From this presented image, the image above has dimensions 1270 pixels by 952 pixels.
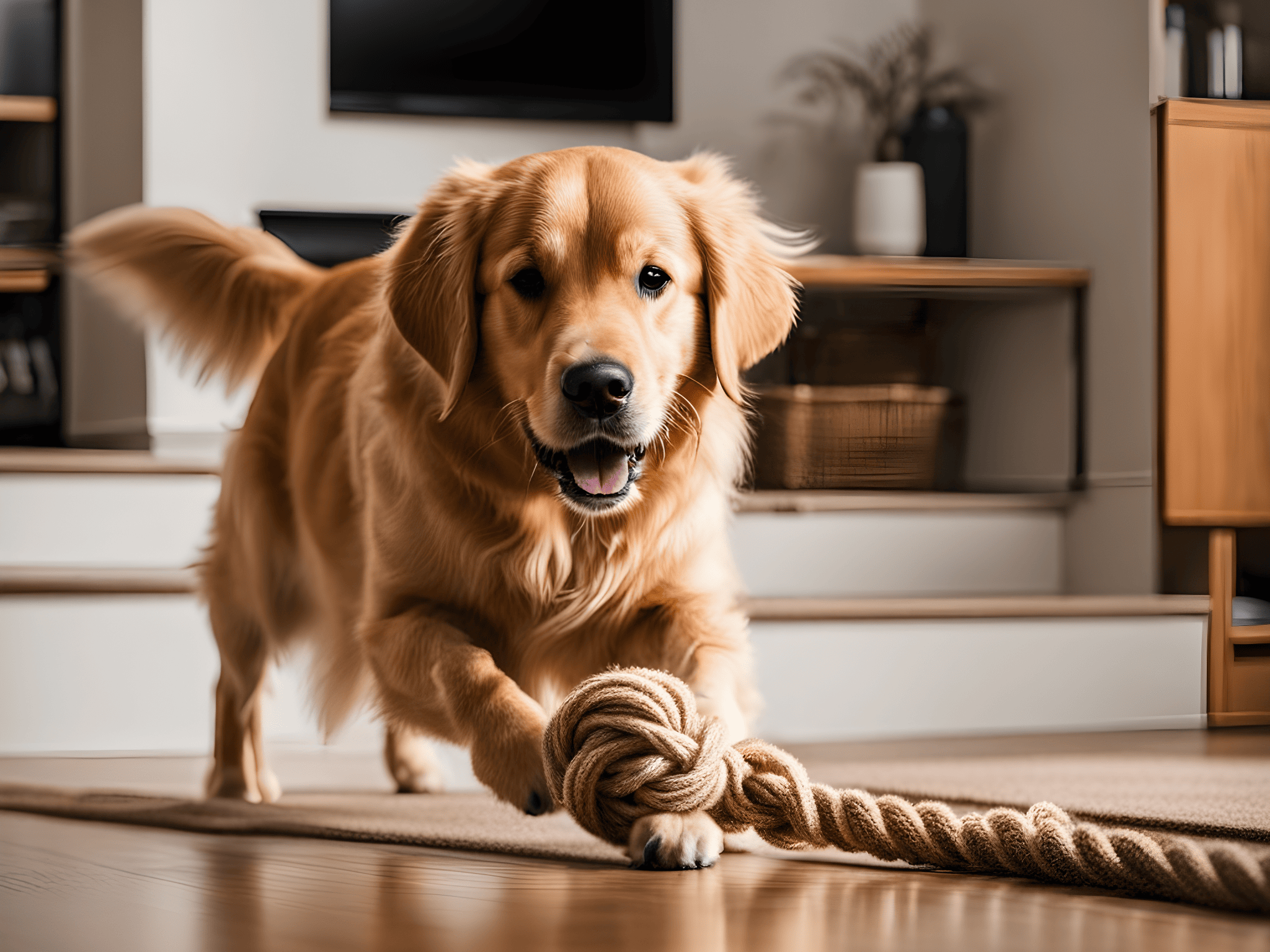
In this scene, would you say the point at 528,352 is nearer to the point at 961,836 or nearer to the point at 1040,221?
the point at 961,836

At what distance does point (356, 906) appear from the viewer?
1.02 metres

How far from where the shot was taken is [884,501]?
3336 mm

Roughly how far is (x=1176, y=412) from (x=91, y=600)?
2.30 metres

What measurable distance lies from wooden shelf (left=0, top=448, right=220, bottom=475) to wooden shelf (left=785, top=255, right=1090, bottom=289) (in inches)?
60.0

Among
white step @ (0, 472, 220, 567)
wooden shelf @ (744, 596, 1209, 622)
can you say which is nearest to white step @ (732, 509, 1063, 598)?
wooden shelf @ (744, 596, 1209, 622)

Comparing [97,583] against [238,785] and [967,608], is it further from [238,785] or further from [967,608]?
[967,608]

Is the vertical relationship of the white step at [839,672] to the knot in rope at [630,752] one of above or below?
below

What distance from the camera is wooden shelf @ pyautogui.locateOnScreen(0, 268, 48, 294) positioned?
143 inches

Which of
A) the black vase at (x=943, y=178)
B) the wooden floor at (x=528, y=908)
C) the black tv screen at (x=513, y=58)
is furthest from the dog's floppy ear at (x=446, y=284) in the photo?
the black vase at (x=943, y=178)

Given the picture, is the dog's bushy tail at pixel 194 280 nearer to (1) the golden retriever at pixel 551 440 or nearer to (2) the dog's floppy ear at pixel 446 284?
(1) the golden retriever at pixel 551 440

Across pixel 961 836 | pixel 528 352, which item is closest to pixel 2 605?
pixel 528 352

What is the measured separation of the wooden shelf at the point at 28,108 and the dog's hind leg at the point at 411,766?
8.38ft

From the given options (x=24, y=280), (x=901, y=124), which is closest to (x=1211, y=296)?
(x=901, y=124)

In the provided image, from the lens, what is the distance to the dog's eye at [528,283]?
141cm
